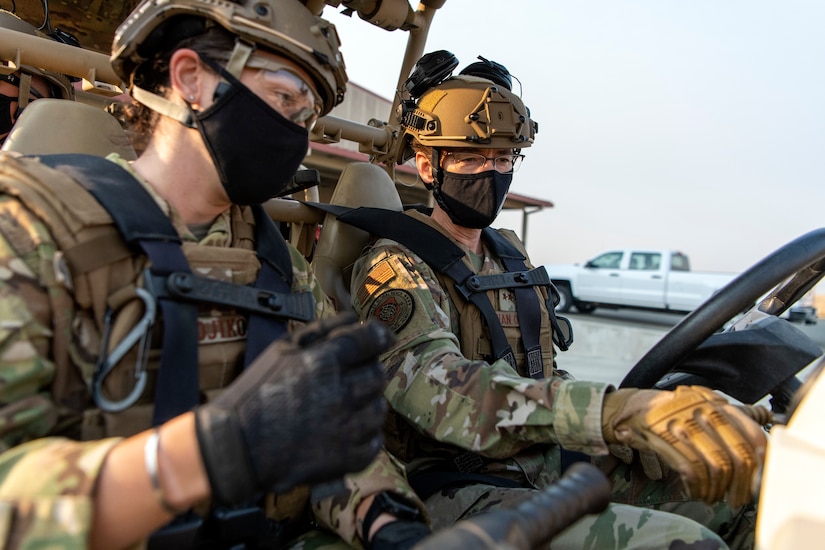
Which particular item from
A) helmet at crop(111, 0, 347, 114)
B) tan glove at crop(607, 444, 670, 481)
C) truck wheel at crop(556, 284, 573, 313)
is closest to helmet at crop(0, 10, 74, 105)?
helmet at crop(111, 0, 347, 114)

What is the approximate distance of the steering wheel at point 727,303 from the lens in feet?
4.83

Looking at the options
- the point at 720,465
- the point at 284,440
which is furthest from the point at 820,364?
the point at 284,440

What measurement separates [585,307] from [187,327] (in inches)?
502

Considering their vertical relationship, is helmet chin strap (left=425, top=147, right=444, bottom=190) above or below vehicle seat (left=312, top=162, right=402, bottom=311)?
above

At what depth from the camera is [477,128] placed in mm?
2174

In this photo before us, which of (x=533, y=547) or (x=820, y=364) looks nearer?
(x=533, y=547)

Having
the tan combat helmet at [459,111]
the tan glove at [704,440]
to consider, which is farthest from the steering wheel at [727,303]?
the tan combat helmet at [459,111]

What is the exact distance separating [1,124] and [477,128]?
6.32 ft

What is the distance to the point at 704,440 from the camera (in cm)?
114

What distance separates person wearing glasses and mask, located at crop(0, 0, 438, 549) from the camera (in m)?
0.86

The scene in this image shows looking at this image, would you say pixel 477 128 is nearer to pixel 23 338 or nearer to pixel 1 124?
pixel 23 338

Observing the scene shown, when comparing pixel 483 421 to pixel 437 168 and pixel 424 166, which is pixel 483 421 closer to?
pixel 437 168

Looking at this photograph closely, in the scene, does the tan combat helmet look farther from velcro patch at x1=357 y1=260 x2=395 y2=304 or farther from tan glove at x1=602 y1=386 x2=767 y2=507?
tan glove at x1=602 y1=386 x2=767 y2=507

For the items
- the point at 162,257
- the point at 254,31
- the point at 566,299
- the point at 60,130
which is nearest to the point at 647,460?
the point at 162,257
